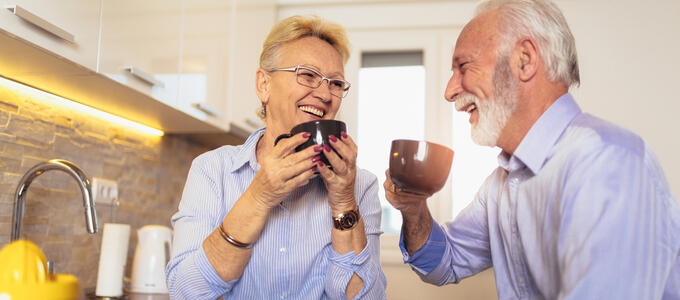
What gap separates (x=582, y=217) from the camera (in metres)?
0.79

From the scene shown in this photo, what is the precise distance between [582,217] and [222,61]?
1729 millimetres

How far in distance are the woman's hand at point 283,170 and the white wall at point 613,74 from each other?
6.38ft

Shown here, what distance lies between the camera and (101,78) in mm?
1397

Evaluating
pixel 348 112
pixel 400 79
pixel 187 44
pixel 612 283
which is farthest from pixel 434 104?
pixel 612 283

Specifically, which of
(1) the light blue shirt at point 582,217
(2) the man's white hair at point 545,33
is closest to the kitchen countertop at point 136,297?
(1) the light blue shirt at point 582,217

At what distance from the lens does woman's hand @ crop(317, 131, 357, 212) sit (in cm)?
105

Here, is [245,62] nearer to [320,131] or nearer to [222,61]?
[222,61]

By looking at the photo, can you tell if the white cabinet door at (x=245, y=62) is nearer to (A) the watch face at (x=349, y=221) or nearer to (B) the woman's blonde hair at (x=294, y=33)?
(B) the woman's blonde hair at (x=294, y=33)

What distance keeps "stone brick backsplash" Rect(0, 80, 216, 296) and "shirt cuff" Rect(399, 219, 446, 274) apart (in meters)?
1.14

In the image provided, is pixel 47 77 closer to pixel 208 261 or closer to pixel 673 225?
pixel 208 261

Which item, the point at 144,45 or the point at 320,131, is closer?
the point at 320,131

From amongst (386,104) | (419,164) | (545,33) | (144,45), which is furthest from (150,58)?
(386,104)

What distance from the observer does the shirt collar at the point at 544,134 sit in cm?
98

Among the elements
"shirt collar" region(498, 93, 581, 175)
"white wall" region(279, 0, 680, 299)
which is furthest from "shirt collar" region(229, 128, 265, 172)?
"white wall" region(279, 0, 680, 299)
